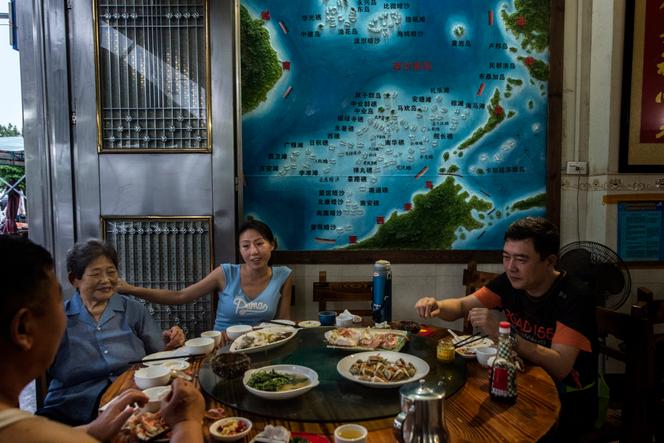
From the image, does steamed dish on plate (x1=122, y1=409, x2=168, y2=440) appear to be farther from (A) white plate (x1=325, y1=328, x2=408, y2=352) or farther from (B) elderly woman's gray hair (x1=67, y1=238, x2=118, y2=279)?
(B) elderly woman's gray hair (x1=67, y1=238, x2=118, y2=279)

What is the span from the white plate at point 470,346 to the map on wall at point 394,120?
142 cm

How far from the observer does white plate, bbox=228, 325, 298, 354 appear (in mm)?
1776

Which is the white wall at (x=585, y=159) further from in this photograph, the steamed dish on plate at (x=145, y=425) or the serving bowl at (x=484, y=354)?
the steamed dish on plate at (x=145, y=425)

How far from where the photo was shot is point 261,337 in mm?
1889

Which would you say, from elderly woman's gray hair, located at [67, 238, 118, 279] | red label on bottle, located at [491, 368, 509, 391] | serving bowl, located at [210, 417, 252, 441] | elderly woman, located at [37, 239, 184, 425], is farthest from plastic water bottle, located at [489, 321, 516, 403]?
elderly woman's gray hair, located at [67, 238, 118, 279]

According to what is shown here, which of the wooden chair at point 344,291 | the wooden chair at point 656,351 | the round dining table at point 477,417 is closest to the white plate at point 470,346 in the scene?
the round dining table at point 477,417

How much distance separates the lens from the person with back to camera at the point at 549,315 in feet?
5.60

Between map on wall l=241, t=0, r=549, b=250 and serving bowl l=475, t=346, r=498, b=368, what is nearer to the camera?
serving bowl l=475, t=346, r=498, b=368

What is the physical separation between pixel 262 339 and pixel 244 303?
667 millimetres

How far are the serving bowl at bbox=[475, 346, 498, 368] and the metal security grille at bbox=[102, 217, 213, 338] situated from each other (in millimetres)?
1745

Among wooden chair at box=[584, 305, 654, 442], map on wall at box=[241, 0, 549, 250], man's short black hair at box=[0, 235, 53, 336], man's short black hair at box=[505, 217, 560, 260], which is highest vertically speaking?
map on wall at box=[241, 0, 549, 250]

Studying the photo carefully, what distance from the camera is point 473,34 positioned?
3250 mm

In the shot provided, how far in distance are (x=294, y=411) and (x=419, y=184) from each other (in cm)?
227

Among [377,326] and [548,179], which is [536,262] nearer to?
[377,326]
